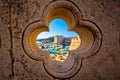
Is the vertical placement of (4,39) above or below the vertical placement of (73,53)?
above

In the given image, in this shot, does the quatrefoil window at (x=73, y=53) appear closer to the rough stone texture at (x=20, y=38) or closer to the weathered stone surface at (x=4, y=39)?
the rough stone texture at (x=20, y=38)

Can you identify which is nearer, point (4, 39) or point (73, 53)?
point (4, 39)

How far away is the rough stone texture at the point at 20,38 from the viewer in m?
1.57

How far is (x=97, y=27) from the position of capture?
1668mm

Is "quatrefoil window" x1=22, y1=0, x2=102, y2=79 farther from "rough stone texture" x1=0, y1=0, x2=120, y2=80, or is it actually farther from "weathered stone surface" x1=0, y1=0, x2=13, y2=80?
"weathered stone surface" x1=0, y1=0, x2=13, y2=80

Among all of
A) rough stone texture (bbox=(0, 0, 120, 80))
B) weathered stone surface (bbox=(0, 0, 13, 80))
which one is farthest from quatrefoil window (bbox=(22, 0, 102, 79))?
weathered stone surface (bbox=(0, 0, 13, 80))

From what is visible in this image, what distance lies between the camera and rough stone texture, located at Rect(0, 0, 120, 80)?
5.15ft

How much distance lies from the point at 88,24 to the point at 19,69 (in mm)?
869

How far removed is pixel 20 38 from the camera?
1.57m

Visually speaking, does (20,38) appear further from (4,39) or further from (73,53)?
(73,53)

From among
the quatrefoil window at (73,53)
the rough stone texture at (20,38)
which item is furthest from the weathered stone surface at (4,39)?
the quatrefoil window at (73,53)

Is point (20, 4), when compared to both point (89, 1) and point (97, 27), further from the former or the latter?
point (97, 27)

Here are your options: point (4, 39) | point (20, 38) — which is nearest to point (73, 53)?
point (20, 38)

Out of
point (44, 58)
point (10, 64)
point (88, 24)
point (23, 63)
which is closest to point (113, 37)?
point (88, 24)
